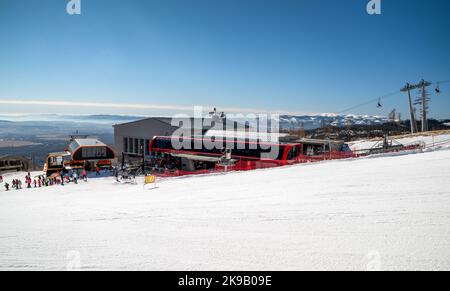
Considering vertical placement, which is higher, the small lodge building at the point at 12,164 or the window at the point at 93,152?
the window at the point at 93,152

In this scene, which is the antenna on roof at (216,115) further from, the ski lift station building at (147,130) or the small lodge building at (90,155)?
the small lodge building at (90,155)

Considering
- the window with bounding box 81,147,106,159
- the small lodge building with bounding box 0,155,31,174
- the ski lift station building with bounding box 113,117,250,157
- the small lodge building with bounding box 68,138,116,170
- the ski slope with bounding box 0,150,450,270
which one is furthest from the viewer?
the small lodge building with bounding box 0,155,31,174

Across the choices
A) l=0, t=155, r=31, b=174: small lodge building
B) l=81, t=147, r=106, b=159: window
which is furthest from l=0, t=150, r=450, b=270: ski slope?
l=0, t=155, r=31, b=174: small lodge building

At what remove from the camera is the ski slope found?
482 centimetres

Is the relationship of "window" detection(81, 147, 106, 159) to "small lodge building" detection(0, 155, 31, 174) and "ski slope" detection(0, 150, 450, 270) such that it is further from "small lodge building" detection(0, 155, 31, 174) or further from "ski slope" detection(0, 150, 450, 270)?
"ski slope" detection(0, 150, 450, 270)

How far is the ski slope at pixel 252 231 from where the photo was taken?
4.82 m

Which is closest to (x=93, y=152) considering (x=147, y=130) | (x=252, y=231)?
(x=147, y=130)

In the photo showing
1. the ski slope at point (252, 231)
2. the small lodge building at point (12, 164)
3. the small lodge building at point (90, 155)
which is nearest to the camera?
the ski slope at point (252, 231)

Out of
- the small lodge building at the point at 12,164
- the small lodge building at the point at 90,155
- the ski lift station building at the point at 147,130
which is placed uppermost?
the ski lift station building at the point at 147,130

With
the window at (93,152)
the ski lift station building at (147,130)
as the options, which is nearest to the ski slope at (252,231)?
the window at (93,152)

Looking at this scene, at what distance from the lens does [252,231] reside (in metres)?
6.32

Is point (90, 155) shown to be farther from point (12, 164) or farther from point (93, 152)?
point (12, 164)

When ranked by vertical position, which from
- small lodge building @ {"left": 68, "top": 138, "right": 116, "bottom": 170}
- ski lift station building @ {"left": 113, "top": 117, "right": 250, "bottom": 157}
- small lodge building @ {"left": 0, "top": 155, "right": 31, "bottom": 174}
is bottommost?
small lodge building @ {"left": 0, "top": 155, "right": 31, "bottom": 174}

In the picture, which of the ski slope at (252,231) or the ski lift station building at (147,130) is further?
the ski lift station building at (147,130)
